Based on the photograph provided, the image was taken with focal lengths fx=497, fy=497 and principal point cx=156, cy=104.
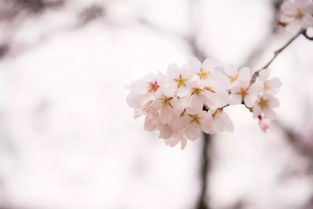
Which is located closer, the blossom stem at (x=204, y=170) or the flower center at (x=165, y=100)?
the flower center at (x=165, y=100)

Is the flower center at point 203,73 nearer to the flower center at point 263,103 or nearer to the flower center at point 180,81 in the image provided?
the flower center at point 180,81

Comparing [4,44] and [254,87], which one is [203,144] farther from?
[254,87]

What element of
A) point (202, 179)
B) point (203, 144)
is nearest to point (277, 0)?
point (203, 144)

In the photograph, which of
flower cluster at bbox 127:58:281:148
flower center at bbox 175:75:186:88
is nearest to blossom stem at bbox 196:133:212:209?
flower cluster at bbox 127:58:281:148

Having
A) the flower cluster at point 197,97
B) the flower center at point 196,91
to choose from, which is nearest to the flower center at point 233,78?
the flower cluster at point 197,97

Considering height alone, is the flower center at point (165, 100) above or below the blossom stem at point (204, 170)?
below

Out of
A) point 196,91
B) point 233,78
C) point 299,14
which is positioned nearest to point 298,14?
point 299,14

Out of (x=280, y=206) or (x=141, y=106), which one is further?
(x=280, y=206)
